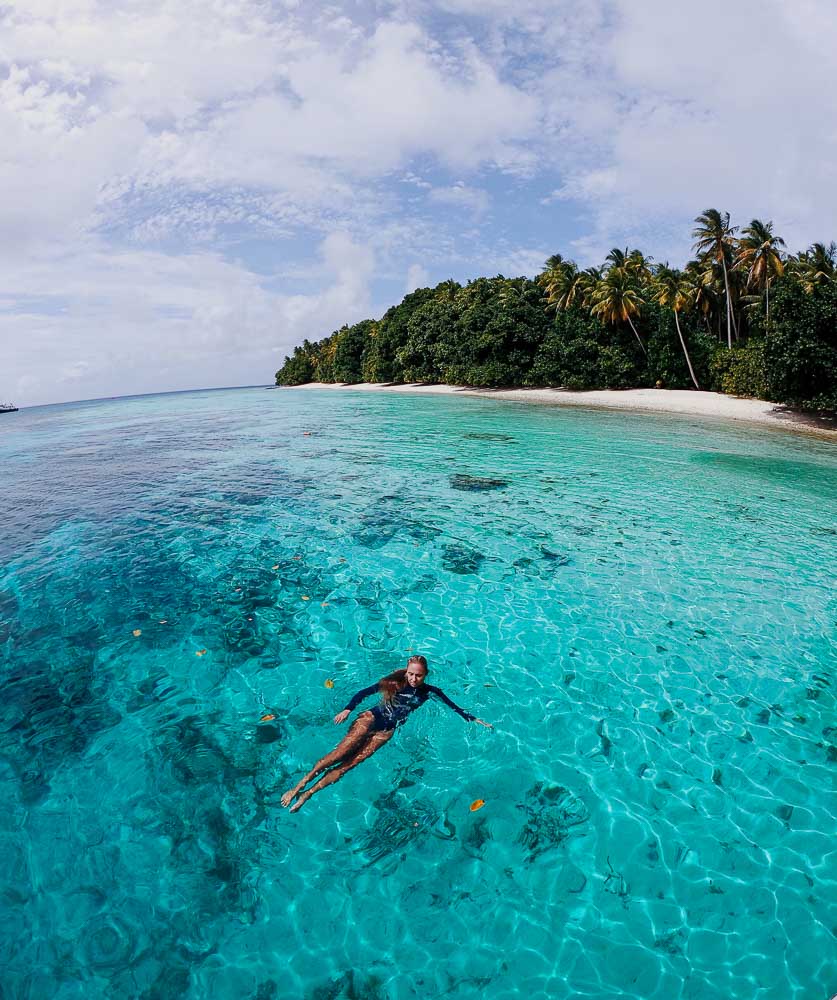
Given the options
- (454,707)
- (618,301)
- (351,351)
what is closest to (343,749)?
(454,707)

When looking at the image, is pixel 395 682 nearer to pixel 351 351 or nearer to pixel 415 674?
pixel 415 674

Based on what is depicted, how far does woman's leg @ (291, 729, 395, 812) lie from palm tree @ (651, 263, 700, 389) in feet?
140

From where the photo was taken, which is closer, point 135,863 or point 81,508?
point 135,863

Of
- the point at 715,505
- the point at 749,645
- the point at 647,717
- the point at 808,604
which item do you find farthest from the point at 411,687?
the point at 715,505

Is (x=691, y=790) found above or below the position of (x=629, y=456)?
below

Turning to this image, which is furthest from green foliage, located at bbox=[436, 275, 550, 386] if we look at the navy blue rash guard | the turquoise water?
the navy blue rash guard

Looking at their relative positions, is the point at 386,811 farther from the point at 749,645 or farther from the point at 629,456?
the point at 629,456

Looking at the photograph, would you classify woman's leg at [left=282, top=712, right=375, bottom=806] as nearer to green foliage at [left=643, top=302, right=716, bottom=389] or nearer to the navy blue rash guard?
the navy blue rash guard

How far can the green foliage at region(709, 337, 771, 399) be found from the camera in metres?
33.9

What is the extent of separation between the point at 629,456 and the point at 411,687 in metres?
18.9

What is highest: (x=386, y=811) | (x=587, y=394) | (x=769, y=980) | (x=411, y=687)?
(x=587, y=394)

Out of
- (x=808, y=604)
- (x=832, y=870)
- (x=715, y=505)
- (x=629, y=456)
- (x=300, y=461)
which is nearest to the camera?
(x=832, y=870)

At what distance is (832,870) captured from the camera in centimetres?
522

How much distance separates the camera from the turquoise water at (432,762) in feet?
15.5
